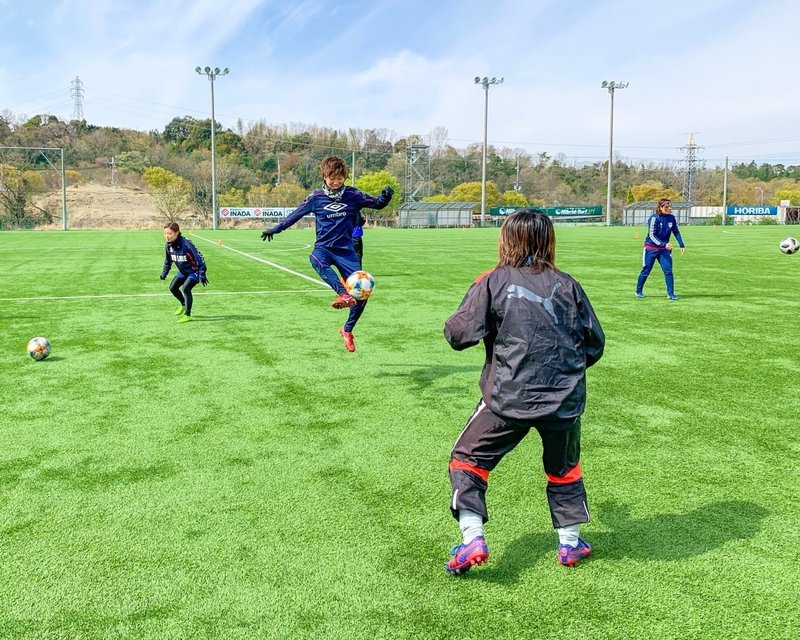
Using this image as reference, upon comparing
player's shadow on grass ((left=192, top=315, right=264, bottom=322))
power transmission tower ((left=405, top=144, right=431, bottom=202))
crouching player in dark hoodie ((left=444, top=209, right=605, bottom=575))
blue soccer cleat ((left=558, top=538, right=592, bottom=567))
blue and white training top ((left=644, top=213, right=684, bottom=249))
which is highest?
power transmission tower ((left=405, top=144, right=431, bottom=202))

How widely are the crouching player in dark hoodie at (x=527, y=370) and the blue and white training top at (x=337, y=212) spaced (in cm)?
496

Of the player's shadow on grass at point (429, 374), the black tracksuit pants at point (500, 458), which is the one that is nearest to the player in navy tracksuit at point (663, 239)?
the player's shadow on grass at point (429, 374)

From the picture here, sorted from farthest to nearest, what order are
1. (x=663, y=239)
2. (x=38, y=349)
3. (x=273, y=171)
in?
1. (x=273, y=171)
2. (x=663, y=239)
3. (x=38, y=349)

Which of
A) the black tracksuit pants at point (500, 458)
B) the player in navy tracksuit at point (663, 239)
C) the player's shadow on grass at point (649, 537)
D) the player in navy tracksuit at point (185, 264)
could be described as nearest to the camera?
the black tracksuit pants at point (500, 458)

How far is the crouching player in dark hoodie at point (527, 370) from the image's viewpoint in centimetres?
318

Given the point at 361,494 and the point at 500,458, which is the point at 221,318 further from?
the point at 500,458

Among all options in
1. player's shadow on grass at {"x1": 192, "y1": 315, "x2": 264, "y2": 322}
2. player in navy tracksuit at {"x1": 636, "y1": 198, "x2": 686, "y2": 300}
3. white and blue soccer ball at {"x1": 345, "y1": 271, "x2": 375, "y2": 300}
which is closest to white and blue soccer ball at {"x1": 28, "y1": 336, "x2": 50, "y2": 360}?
player's shadow on grass at {"x1": 192, "y1": 315, "x2": 264, "y2": 322}

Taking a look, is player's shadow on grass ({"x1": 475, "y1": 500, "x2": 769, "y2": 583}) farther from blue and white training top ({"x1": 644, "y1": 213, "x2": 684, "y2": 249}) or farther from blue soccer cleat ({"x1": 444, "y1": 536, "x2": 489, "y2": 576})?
blue and white training top ({"x1": 644, "y1": 213, "x2": 684, "y2": 249})

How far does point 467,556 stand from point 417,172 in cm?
9896

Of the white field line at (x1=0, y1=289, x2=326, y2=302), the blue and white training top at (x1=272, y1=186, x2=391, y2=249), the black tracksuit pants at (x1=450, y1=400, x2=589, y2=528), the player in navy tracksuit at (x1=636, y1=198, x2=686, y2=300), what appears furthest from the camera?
the white field line at (x1=0, y1=289, x2=326, y2=302)

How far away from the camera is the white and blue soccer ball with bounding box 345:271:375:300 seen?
305 inches

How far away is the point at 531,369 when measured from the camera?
3182mm

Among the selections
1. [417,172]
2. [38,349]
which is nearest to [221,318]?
[38,349]

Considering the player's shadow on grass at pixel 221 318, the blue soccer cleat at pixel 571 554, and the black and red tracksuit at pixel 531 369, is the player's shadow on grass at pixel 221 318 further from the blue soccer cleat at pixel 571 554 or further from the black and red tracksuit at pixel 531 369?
the blue soccer cleat at pixel 571 554
